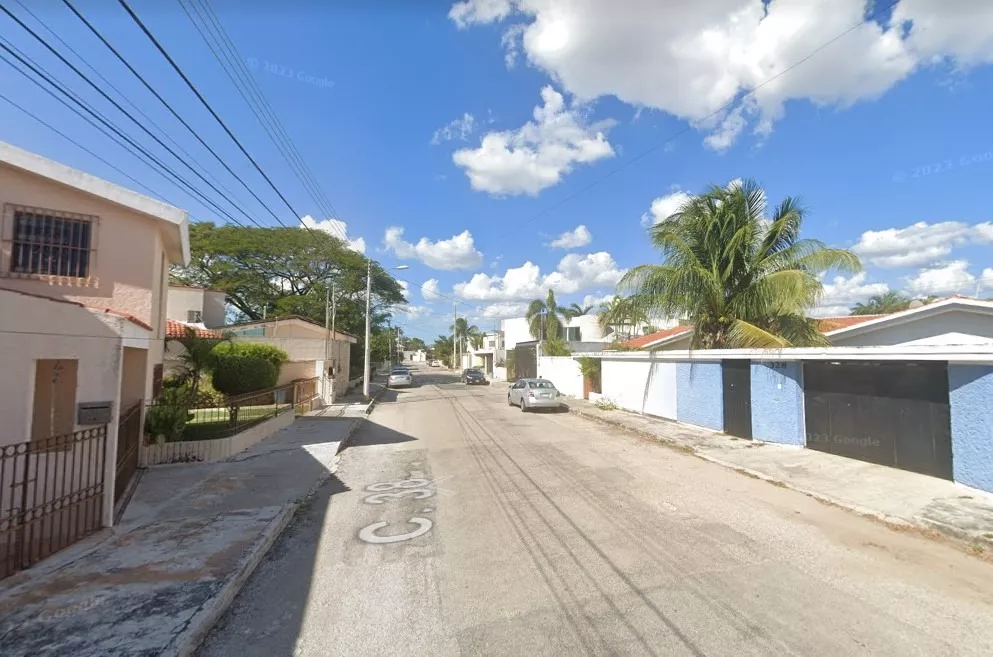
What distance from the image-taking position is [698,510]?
655 centimetres

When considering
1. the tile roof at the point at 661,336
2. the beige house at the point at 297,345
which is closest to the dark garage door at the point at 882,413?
the tile roof at the point at 661,336

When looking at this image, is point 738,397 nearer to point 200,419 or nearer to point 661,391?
point 661,391

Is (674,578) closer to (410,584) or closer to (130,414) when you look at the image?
(410,584)

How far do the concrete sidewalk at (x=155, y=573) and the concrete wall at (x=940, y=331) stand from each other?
1456 cm

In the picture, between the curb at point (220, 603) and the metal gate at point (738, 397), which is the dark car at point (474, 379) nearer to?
the metal gate at point (738, 397)

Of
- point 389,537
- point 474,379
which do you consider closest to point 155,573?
point 389,537

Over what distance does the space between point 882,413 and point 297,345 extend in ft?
68.4

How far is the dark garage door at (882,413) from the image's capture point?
7801 millimetres

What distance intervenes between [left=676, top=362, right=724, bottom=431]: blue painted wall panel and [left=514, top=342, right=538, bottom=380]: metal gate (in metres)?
19.8

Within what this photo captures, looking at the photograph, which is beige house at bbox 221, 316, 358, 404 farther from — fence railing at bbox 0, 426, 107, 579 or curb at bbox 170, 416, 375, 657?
curb at bbox 170, 416, 375, 657

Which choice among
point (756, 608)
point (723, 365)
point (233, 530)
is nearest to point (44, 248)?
point (233, 530)

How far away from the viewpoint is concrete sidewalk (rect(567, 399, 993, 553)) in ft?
19.5

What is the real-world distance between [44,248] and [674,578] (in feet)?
38.3

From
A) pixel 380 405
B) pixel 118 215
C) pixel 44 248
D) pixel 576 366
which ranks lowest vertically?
pixel 380 405
